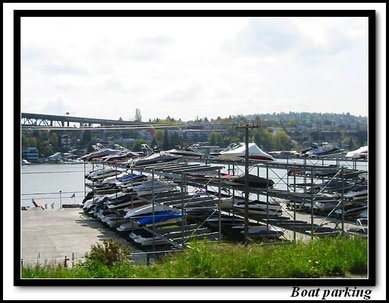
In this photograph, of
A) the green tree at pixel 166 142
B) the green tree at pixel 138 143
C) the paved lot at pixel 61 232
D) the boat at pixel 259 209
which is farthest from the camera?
the green tree at pixel 138 143

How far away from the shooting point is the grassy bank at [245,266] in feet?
14.6

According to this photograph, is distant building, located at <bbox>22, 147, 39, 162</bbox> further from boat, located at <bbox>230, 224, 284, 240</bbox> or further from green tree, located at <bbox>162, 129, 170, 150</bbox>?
green tree, located at <bbox>162, 129, 170, 150</bbox>

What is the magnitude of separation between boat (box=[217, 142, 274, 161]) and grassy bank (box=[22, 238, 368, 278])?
40.8ft

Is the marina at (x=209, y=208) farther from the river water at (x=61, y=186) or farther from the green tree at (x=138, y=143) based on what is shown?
the river water at (x=61, y=186)

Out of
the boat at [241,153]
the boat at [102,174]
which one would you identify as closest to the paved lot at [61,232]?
the boat at [102,174]

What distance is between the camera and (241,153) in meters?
17.5

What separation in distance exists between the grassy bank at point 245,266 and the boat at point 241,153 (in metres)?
12.4

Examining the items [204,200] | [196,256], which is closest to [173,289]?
[196,256]

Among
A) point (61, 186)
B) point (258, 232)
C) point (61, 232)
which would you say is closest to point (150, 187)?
point (61, 232)

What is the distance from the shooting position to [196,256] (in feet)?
15.6

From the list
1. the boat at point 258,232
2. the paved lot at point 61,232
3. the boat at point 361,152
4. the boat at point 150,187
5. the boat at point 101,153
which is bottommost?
the paved lot at point 61,232

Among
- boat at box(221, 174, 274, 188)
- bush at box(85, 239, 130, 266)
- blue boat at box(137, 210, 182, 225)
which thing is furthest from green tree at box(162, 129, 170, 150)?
bush at box(85, 239, 130, 266)

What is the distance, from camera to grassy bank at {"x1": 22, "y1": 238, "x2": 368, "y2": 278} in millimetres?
4445
